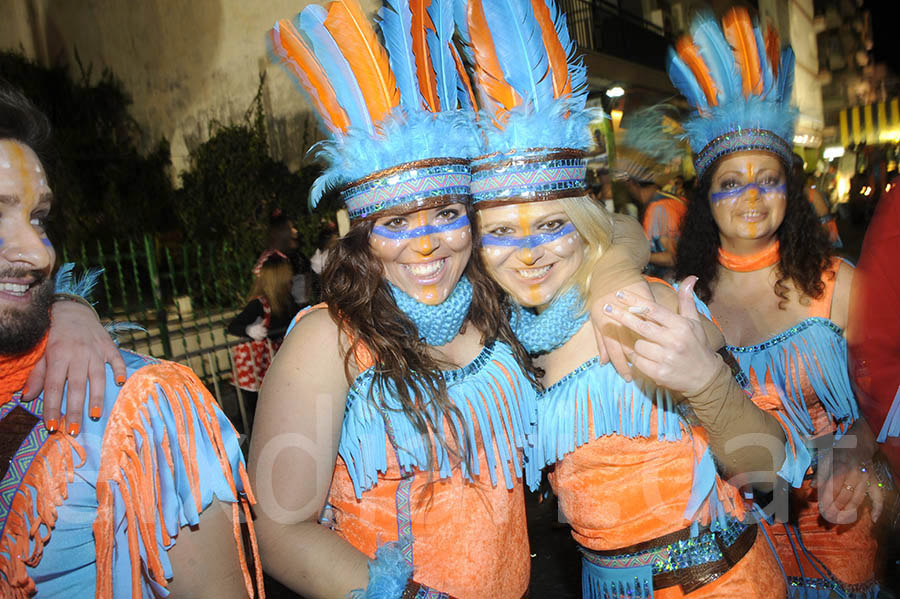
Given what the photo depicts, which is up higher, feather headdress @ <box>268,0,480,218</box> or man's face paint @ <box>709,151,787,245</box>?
feather headdress @ <box>268,0,480,218</box>

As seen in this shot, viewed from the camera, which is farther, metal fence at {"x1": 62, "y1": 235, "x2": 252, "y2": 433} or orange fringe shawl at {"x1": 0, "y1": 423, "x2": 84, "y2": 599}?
metal fence at {"x1": 62, "y1": 235, "x2": 252, "y2": 433}

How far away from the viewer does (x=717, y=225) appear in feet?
9.18

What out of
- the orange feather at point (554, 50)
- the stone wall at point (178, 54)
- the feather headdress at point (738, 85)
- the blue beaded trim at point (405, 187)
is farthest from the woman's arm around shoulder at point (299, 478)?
the stone wall at point (178, 54)

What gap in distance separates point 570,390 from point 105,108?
47.0 feet

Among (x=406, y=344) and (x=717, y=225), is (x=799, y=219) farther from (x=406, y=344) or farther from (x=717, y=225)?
(x=406, y=344)

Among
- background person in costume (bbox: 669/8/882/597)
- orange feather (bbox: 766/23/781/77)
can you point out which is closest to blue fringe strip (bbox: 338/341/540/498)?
background person in costume (bbox: 669/8/882/597)

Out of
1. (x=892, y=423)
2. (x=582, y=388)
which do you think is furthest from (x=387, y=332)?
(x=892, y=423)

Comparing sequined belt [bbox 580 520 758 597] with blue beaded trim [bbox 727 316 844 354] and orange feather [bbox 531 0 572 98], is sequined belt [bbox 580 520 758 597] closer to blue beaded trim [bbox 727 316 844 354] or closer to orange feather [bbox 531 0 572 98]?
blue beaded trim [bbox 727 316 844 354]

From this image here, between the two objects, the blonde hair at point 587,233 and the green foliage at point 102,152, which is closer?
the blonde hair at point 587,233

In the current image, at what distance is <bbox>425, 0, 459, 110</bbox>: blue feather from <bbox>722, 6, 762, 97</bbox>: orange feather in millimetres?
1351

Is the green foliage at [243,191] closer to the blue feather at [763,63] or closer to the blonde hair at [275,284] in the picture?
the blonde hair at [275,284]

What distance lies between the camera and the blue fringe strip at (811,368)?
2268 millimetres

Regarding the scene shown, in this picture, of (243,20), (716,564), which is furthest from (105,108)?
(716,564)

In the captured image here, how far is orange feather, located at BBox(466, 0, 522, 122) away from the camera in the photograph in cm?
185
